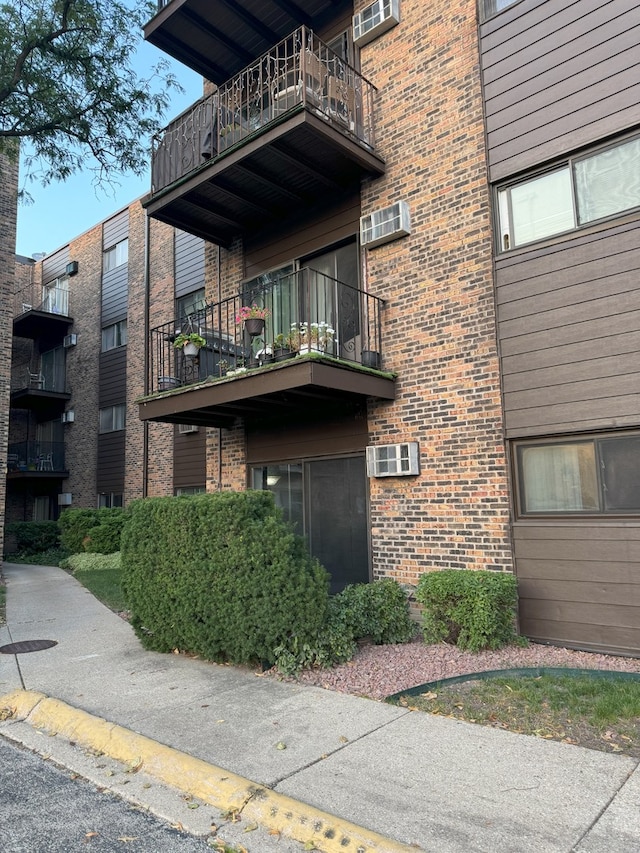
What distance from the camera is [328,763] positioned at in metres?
3.75

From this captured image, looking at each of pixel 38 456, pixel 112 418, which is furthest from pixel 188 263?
pixel 38 456

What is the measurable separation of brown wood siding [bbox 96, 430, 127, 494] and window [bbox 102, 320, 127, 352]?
9.30 feet

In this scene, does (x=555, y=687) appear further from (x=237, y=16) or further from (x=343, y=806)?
(x=237, y=16)

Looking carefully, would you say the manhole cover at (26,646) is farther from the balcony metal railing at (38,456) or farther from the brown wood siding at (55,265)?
the brown wood siding at (55,265)

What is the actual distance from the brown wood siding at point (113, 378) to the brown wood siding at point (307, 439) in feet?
32.5

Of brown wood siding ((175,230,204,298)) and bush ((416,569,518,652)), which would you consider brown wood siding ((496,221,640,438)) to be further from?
brown wood siding ((175,230,204,298))

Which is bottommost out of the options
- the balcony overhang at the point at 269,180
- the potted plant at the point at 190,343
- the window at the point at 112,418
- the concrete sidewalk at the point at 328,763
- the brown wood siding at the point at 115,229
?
the concrete sidewalk at the point at 328,763

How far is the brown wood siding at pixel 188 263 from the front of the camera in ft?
50.6

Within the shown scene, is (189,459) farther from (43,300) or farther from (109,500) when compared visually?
(43,300)

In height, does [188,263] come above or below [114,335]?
above

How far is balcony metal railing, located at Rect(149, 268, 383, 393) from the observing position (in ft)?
25.6

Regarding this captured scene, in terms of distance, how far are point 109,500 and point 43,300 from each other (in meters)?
8.86

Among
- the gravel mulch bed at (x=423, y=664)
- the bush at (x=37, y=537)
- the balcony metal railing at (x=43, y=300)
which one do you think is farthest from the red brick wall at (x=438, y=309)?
the balcony metal railing at (x=43, y=300)

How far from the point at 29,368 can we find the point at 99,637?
1750 centimetres
